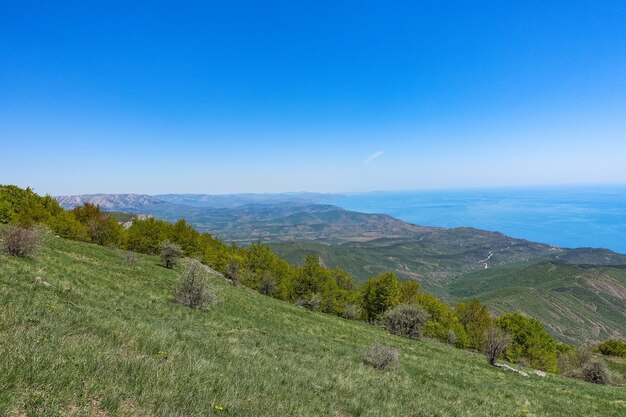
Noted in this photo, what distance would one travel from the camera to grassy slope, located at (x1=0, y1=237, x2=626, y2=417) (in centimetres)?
574

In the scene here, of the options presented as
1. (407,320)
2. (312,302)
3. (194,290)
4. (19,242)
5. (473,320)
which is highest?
(19,242)

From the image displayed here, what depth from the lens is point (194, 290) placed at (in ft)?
76.8

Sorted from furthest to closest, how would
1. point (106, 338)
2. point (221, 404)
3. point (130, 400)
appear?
1. point (106, 338)
2. point (221, 404)
3. point (130, 400)

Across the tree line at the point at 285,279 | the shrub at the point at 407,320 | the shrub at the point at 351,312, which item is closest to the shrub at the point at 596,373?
the shrub at the point at 407,320

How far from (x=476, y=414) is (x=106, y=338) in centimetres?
1292

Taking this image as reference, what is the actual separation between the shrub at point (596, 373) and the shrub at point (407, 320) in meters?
16.5

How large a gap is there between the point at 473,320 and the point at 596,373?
45763 mm

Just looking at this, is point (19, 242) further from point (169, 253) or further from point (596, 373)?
point (596, 373)

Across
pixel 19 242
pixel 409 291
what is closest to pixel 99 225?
pixel 19 242

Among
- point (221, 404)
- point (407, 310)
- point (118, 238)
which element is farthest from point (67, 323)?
point (118, 238)

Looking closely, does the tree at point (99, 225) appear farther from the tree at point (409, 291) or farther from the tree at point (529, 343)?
the tree at point (529, 343)

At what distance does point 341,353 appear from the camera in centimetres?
1911

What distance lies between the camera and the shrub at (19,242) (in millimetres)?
21481

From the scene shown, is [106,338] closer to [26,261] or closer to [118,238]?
[26,261]
